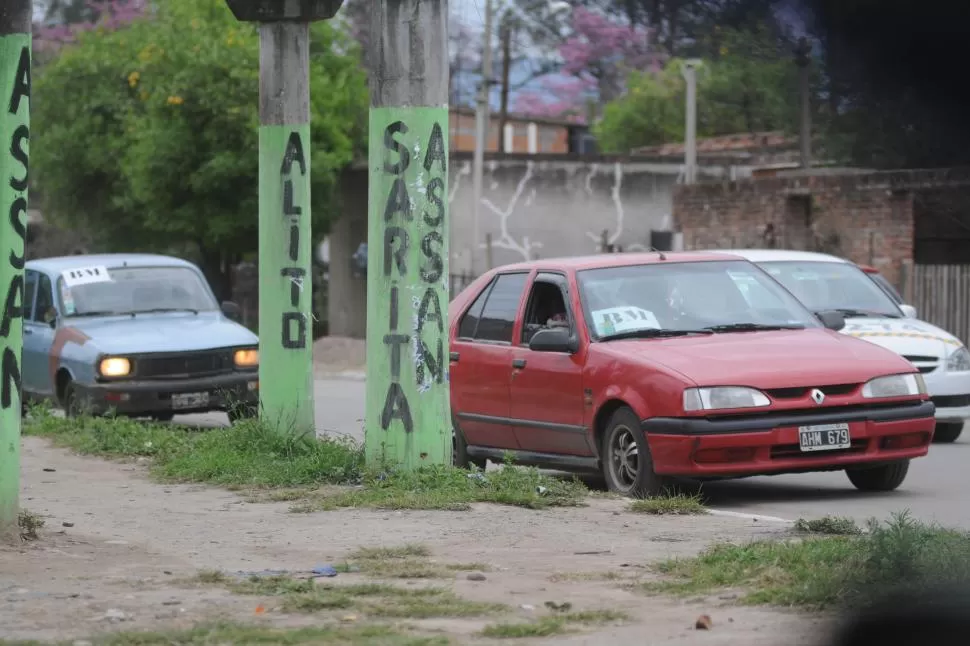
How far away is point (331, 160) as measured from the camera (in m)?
34.9

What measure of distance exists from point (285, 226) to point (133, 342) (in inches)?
176

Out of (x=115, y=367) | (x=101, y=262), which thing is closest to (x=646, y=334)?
(x=115, y=367)

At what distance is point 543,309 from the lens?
11531mm

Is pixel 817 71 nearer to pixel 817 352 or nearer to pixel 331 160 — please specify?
pixel 817 352

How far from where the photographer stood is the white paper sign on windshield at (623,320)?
10664mm

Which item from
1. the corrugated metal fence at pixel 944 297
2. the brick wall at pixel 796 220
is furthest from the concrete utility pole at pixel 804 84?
the corrugated metal fence at pixel 944 297

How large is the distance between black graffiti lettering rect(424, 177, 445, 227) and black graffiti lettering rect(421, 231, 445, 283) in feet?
0.23

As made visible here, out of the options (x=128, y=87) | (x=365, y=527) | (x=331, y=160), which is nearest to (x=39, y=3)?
(x=128, y=87)

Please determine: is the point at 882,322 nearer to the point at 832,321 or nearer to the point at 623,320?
the point at 832,321

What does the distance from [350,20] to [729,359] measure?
104 ft

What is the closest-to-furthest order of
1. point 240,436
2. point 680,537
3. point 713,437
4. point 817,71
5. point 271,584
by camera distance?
point 817,71
point 271,584
point 680,537
point 713,437
point 240,436

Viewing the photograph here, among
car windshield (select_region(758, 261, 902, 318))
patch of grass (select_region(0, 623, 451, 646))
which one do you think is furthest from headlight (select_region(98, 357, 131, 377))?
patch of grass (select_region(0, 623, 451, 646))

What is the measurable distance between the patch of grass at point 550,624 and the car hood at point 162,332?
10.5 m

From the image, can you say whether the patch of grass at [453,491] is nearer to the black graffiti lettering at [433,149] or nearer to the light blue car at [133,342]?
the black graffiti lettering at [433,149]
